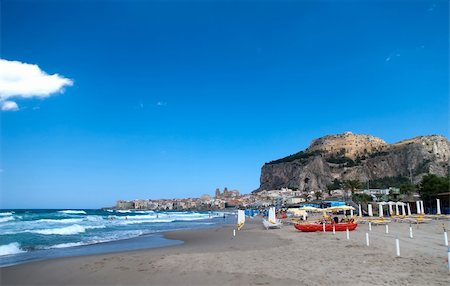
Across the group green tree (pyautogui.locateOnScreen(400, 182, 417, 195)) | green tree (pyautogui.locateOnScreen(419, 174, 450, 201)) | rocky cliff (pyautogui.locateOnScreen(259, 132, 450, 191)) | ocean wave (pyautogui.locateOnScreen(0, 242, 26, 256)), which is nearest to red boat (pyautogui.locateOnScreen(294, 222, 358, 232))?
ocean wave (pyautogui.locateOnScreen(0, 242, 26, 256))

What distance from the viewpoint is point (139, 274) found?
1120 centimetres

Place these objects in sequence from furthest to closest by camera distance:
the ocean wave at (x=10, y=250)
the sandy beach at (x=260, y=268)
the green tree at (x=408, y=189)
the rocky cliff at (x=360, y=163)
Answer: the rocky cliff at (x=360, y=163)
the green tree at (x=408, y=189)
the ocean wave at (x=10, y=250)
the sandy beach at (x=260, y=268)

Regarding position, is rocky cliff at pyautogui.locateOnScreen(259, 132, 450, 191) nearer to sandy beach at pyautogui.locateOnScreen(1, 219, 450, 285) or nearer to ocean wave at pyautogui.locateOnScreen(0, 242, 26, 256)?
sandy beach at pyautogui.locateOnScreen(1, 219, 450, 285)

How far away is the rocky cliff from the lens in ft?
479

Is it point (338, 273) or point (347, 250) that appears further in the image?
point (347, 250)

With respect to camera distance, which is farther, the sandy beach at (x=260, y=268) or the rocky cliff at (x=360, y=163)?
the rocky cliff at (x=360, y=163)

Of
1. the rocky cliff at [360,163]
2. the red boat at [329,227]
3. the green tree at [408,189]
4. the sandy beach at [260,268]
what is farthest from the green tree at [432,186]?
the rocky cliff at [360,163]

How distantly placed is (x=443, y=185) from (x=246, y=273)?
156 ft

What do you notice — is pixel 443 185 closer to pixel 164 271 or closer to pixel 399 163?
pixel 164 271

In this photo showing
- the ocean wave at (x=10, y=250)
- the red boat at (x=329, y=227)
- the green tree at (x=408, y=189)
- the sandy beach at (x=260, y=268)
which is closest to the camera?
the sandy beach at (x=260, y=268)

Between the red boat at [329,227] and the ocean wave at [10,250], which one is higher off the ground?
the red boat at [329,227]

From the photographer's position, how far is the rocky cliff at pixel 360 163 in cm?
14612

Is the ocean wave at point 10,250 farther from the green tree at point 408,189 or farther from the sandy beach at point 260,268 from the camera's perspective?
the green tree at point 408,189

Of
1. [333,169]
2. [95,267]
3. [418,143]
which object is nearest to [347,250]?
[95,267]
